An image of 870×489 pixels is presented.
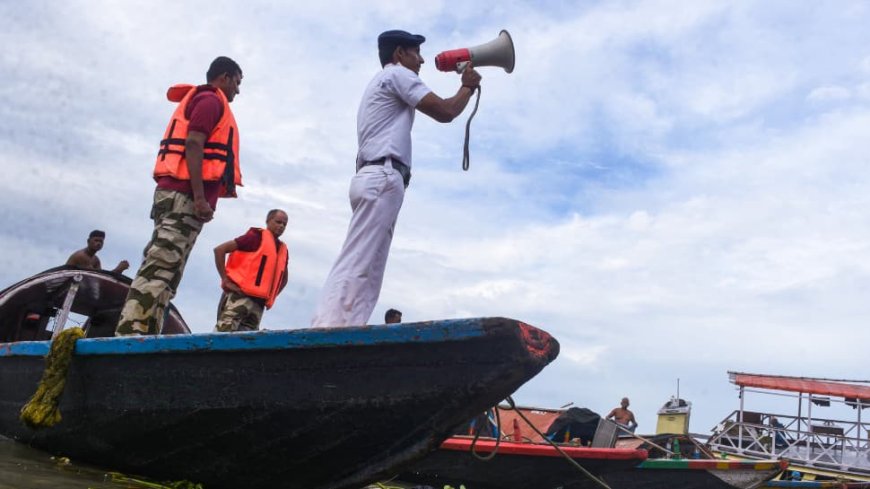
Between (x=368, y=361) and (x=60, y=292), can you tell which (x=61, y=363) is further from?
(x=60, y=292)

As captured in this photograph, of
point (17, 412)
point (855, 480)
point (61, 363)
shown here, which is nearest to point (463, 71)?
point (61, 363)

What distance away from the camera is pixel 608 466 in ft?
24.6

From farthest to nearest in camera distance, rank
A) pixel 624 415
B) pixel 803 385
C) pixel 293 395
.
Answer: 1. pixel 803 385
2. pixel 624 415
3. pixel 293 395

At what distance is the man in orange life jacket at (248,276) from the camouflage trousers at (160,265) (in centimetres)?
153

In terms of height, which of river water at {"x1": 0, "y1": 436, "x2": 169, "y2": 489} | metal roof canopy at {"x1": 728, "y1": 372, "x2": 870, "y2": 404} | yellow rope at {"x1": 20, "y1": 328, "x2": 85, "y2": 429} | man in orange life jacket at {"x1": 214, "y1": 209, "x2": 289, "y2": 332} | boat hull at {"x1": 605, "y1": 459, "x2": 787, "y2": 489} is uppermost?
metal roof canopy at {"x1": 728, "y1": 372, "x2": 870, "y2": 404}

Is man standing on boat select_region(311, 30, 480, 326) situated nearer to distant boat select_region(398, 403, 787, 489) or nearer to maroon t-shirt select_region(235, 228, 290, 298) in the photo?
maroon t-shirt select_region(235, 228, 290, 298)

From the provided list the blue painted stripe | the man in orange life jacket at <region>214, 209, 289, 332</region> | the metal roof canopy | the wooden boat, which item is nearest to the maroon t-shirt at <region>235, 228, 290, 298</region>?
the man in orange life jacket at <region>214, 209, 289, 332</region>

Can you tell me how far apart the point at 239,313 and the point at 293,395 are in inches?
111

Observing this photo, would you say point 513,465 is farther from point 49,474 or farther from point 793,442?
point 793,442

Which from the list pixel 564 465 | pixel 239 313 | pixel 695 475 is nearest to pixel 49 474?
pixel 239 313

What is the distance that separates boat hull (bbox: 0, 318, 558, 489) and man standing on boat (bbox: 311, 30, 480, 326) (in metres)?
0.41

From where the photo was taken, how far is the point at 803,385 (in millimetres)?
20938

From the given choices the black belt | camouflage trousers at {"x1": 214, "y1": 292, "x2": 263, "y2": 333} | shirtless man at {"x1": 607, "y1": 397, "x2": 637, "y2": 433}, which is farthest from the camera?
shirtless man at {"x1": 607, "y1": 397, "x2": 637, "y2": 433}

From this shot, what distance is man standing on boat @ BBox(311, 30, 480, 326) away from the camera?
359 cm
